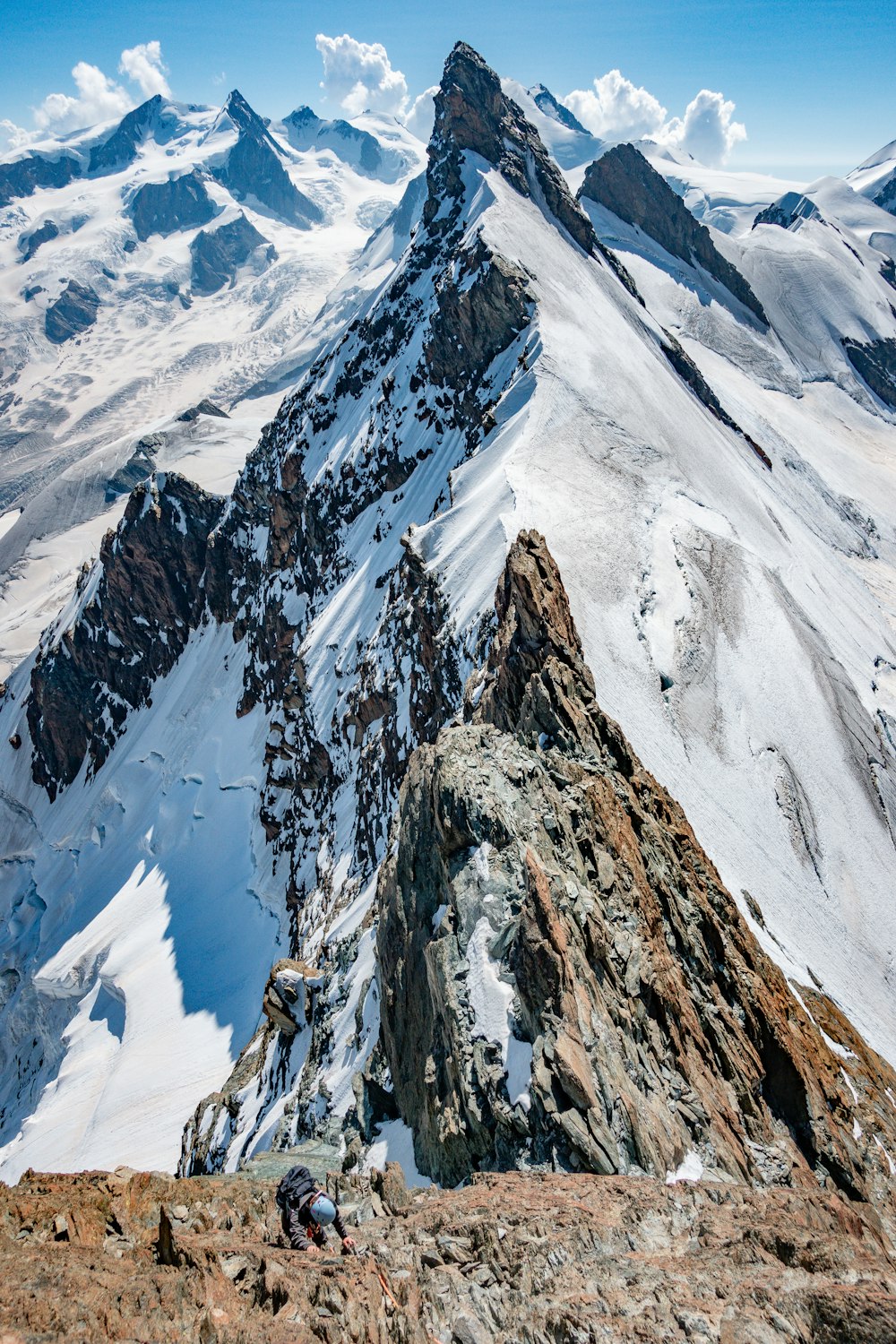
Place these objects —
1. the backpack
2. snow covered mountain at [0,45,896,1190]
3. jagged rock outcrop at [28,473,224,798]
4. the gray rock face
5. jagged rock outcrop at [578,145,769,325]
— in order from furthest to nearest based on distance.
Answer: the gray rock face, jagged rock outcrop at [578,145,769,325], jagged rock outcrop at [28,473,224,798], snow covered mountain at [0,45,896,1190], the backpack

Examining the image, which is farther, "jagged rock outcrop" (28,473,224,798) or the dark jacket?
"jagged rock outcrop" (28,473,224,798)

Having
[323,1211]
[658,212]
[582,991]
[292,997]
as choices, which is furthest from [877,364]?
[323,1211]

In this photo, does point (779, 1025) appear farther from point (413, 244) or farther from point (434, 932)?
point (413, 244)

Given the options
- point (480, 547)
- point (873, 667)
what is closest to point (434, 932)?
point (480, 547)

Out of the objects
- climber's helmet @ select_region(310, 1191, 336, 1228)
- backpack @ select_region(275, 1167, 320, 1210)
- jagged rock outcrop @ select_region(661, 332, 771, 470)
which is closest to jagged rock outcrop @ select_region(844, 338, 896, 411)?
jagged rock outcrop @ select_region(661, 332, 771, 470)

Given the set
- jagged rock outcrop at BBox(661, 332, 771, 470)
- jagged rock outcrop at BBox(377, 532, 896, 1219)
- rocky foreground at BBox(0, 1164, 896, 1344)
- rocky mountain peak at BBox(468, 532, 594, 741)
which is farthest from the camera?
jagged rock outcrop at BBox(661, 332, 771, 470)

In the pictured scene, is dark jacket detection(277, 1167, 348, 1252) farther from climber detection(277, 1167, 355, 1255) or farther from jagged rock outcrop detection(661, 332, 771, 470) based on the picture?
jagged rock outcrop detection(661, 332, 771, 470)

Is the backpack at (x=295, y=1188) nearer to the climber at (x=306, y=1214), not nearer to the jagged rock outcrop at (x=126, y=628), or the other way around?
the climber at (x=306, y=1214)

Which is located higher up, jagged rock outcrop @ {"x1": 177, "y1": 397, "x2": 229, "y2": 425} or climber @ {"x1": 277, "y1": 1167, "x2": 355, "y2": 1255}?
climber @ {"x1": 277, "y1": 1167, "x2": 355, "y2": 1255}
